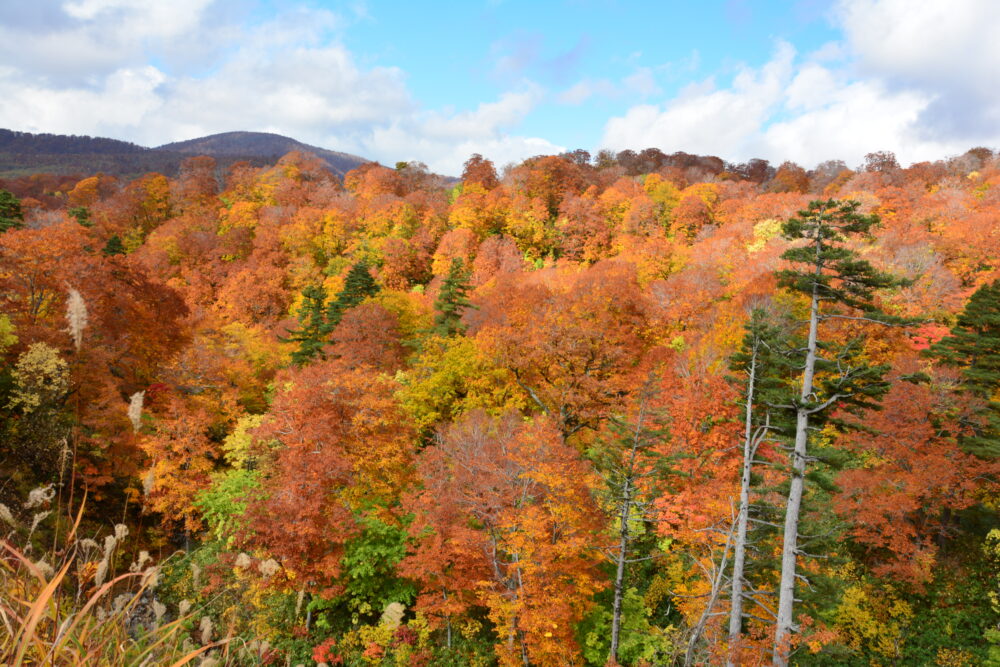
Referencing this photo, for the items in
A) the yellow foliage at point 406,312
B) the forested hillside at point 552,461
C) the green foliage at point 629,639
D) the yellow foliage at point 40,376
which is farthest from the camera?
the yellow foliage at point 406,312

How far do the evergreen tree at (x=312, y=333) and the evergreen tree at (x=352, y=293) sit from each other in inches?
20.6

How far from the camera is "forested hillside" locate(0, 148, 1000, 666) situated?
512 inches

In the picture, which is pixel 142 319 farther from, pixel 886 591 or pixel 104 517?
pixel 886 591

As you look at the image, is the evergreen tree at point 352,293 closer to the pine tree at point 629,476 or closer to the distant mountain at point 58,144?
the pine tree at point 629,476

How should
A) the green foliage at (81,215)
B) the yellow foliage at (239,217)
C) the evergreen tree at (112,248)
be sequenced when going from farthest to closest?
the yellow foliage at (239,217) → the green foliage at (81,215) → the evergreen tree at (112,248)

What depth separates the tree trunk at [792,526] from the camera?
11.4 meters

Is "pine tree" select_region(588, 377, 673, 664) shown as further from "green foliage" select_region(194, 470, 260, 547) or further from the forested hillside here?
"green foliage" select_region(194, 470, 260, 547)

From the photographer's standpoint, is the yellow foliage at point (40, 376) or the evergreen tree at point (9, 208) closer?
the yellow foliage at point (40, 376)

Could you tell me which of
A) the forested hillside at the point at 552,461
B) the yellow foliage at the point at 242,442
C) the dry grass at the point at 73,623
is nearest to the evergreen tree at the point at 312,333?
the forested hillside at the point at 552,461

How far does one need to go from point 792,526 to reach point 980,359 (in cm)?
1372

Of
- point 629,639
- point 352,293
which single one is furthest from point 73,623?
point 352,293

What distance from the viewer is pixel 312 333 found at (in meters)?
30.7

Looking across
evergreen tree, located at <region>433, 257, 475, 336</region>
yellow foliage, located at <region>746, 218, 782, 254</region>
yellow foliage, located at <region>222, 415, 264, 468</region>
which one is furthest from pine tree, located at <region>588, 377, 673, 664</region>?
yellow foliage, located at <region>746, 218, 782, 254</region>

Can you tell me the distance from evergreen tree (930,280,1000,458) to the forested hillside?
0.10 m
